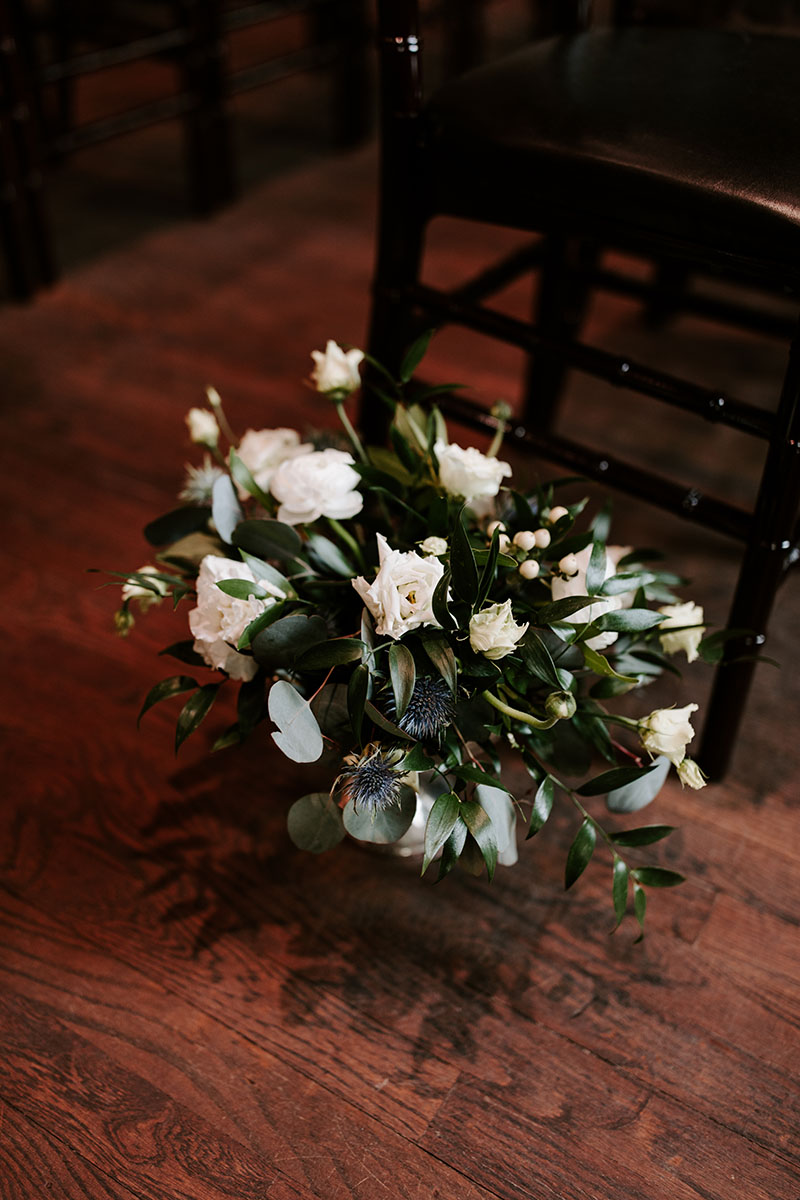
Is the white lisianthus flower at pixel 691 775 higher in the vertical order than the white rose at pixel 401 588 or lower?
lower

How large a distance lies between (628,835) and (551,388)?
69cm

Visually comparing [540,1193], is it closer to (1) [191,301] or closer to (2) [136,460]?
(2) [136,460]

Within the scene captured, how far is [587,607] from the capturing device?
0.70 meters

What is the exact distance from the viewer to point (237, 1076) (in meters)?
0.71

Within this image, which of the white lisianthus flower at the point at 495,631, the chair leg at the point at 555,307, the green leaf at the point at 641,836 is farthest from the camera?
the chair leg at the point at 555,307

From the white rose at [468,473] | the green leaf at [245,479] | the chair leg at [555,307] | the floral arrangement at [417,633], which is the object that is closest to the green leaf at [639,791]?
the floral arrangement at [417,633]

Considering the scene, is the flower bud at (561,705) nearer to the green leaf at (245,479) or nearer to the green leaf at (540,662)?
the green leaf at (540,662)

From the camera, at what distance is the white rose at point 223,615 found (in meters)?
0.68

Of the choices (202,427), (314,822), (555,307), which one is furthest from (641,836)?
(555,307)

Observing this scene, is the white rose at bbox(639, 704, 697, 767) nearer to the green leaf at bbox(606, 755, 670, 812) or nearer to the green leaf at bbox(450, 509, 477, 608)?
the green leaf at bbox(606, 755, 670, 812)

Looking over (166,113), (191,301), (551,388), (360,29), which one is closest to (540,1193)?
(551,388)

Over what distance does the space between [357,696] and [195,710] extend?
0.15m

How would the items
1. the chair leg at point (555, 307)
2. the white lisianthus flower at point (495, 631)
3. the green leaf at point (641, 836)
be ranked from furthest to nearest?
the chair leg at point (555, 307)
the green leaf at point (641, 836)
the white lisianthus flower at point (495, 631)

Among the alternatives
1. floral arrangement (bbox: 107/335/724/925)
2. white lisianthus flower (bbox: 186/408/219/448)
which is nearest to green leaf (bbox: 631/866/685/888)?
floral arrangement (bbox: 107/335/724/925)
